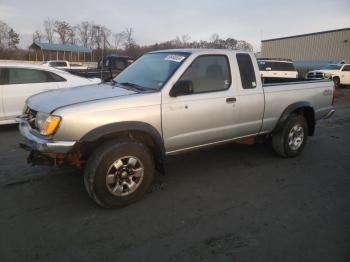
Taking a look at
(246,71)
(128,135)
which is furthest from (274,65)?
(128,135)

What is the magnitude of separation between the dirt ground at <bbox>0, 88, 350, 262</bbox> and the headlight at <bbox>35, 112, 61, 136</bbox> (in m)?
0.93

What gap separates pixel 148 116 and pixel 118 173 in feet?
2.47

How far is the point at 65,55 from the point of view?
57562mm

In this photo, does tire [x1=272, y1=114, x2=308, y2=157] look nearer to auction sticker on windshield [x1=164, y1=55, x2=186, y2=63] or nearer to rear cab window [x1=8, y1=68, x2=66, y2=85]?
auction sticker on windshield [x1=164, y1=55, x2=186, y2=63]

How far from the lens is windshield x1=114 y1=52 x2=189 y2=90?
4344 mm

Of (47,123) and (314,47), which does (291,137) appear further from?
(314,47)

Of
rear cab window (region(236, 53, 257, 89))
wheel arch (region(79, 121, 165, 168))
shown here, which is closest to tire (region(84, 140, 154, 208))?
wheel arch (region(79, 121, 165, 168))

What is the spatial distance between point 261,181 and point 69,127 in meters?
2.78

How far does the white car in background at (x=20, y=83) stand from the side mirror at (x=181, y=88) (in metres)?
4.92

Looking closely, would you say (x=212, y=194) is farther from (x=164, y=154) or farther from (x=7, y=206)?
(x=7, y=206)

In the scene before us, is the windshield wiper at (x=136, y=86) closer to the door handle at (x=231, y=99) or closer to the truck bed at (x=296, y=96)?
the door handle at (x=231, y=99)

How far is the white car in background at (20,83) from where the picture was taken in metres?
7.53

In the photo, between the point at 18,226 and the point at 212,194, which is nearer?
the point at 18,226

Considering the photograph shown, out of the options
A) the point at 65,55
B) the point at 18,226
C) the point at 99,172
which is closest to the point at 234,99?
the point at 99,172
